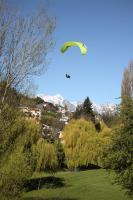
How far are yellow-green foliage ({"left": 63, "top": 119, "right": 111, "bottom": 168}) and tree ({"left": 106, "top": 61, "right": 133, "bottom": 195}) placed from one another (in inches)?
886

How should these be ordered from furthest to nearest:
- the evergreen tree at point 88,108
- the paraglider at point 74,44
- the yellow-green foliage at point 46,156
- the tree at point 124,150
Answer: the evergreen tree at point 88,108, the yellow-green foliage at point 46,156, the tree at point 124,150, the paraglider at point 74,44

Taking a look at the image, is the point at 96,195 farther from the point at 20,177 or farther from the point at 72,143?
the point at 72,143

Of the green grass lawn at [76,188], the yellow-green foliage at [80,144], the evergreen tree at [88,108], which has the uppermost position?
the evergreen tree at [88,108]

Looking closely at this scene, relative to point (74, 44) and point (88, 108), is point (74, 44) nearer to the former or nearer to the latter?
point (74, 44)

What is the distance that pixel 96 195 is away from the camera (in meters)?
29.2

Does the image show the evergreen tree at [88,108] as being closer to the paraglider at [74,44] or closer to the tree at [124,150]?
the tree at [124,150]

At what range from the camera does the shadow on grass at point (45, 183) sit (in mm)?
34688

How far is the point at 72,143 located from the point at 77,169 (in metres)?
3.16

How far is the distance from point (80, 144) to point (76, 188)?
13.0 meters

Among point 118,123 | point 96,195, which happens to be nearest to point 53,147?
point 96,195

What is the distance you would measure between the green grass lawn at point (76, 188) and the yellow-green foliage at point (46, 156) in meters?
1.22

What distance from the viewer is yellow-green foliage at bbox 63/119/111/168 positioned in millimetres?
45219

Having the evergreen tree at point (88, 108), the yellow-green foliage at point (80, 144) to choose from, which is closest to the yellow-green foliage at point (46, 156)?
the yellow-green foliage at point (80, 144)

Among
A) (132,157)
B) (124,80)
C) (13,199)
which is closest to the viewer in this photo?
(13,199)
